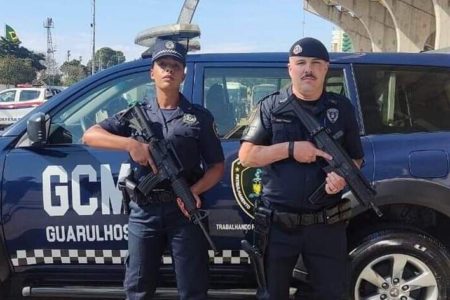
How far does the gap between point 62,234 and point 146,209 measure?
2.86ft

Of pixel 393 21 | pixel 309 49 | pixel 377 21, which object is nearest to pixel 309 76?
pixel 309 49

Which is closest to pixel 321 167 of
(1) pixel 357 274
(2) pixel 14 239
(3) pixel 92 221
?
(1) pixel 357 274

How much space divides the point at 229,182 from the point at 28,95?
20.0m

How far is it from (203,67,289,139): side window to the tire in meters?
Answer: 1.05

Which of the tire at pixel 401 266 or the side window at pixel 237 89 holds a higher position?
the side window at pixel 237 89

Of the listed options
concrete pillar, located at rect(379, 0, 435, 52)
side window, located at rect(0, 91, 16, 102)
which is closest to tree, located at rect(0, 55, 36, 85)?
side window, located at rect(0, 91, 16, 102)

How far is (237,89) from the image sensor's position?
11.2ft

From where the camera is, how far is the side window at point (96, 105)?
335cm

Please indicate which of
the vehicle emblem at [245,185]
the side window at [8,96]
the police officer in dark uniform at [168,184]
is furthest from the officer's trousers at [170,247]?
the side window at [8,96]

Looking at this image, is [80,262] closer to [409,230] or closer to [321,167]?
[321,167]

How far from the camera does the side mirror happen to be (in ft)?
10.2

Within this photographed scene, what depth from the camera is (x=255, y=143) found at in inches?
101

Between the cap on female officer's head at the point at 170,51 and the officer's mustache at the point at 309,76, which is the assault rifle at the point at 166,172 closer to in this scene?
the cap on female officer's head at the point at 170,51

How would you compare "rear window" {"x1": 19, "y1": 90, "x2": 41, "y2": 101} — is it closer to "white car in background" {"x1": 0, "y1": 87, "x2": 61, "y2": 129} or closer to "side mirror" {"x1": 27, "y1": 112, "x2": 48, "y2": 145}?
"white car in background" {"x1": 0, "y1": 87, "x2": 61, "y2": 129}
